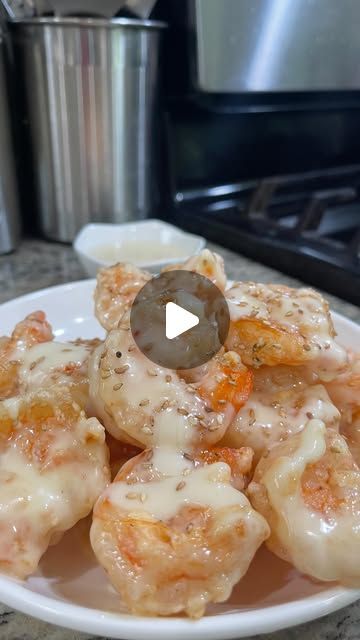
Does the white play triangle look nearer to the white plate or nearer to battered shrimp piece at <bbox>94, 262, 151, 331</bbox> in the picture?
battered shrimp piece at <bbox>94, 262, 151, 331</bbox>

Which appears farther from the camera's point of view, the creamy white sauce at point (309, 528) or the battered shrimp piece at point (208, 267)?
the battered shrimp piece at point (208, 267)

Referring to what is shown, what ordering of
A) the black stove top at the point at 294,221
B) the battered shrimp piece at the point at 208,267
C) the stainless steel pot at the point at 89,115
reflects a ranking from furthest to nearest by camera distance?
the stainless steel pot at the point at 89,115
the black stove top at the point at 294,221
the battered shrimp piece at the point at 208,267

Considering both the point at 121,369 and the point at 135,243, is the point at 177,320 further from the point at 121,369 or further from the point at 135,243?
the point at 135,243

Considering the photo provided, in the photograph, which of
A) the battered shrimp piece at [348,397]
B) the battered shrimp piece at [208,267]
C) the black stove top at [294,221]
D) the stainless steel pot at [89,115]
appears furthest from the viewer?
the stainless steel pot at [89,115]

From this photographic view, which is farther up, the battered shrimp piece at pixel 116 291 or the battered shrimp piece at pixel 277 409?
the battered shrimp piece at pixel 116 291

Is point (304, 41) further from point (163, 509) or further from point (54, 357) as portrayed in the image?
point (163, 509)

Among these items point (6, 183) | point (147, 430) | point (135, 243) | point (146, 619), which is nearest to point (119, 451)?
point (147, 430)
